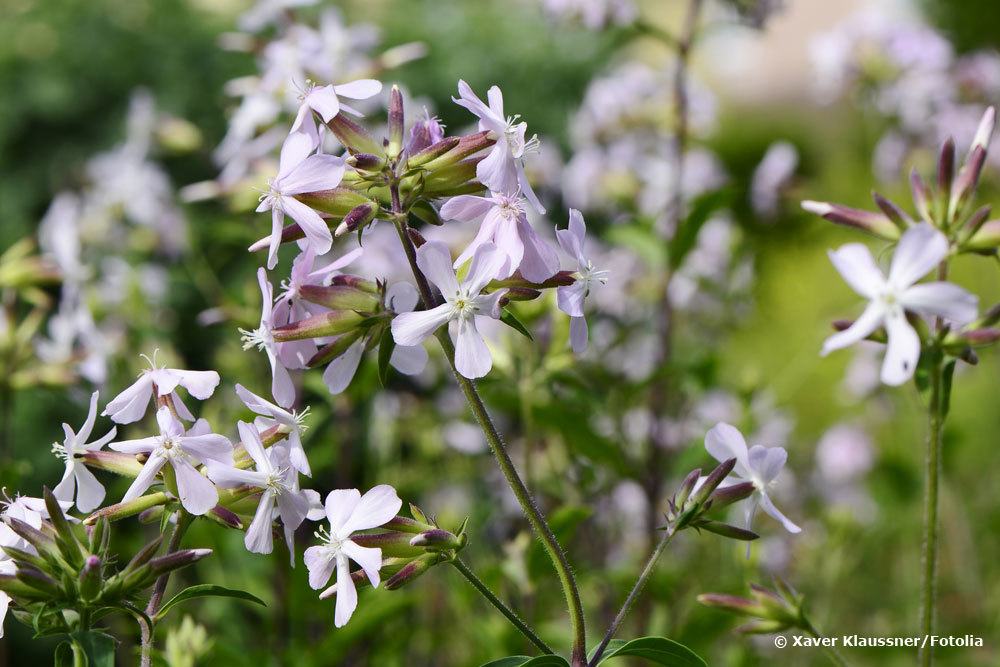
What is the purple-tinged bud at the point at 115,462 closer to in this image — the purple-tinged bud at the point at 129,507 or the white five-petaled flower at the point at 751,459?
the purple-tinged bud at the point at 129,507

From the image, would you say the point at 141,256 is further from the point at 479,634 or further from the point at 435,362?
the point at 479,634

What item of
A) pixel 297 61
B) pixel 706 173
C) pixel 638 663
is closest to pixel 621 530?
pixel 638 663

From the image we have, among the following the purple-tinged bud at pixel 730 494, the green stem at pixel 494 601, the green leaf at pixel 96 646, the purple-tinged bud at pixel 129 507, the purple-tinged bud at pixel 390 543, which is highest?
the purple-tinged bud at pixel 129 507

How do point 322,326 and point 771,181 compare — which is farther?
point 771,181

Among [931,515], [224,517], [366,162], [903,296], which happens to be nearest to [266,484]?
[224,517]

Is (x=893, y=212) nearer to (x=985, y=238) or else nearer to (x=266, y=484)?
(x=985, y=238)

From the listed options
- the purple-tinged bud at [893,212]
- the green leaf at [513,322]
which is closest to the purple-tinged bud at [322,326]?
the green leaf at [513,322]
